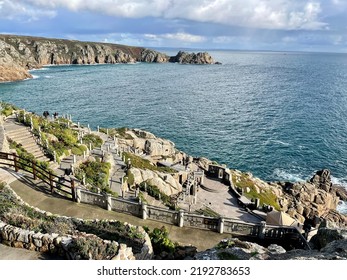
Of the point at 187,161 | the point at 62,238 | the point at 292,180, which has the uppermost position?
the point at 62,238

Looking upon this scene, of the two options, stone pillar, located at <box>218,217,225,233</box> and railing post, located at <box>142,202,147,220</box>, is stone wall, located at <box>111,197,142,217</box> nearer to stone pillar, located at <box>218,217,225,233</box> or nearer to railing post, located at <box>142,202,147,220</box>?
railing post, located at <box>142,202,147,220</box>

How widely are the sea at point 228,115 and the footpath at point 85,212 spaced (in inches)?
1173

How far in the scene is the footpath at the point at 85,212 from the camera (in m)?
15.1

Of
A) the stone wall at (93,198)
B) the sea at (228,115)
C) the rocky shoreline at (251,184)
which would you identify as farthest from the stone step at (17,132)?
the sea at (228,115)

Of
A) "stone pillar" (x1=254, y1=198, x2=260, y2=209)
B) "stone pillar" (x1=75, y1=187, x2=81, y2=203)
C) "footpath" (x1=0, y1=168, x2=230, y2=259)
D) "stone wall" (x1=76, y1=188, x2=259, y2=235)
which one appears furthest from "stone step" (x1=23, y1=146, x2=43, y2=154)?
"stone pillar" (x1=254, y1=198, x2=260, y2=209)

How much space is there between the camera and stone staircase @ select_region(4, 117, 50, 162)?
79.4 feet

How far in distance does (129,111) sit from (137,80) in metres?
53.3

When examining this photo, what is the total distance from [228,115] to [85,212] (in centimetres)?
5629

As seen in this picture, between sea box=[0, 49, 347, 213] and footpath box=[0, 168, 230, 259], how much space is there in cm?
→ 2979

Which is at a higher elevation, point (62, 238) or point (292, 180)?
point (62, 238)

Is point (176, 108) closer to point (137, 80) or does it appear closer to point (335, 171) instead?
point (335, 171)

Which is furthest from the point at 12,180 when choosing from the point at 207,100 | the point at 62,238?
the point at 207,100

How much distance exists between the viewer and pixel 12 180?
58.0ft

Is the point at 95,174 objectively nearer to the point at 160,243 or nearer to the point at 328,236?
the point at 160,243
